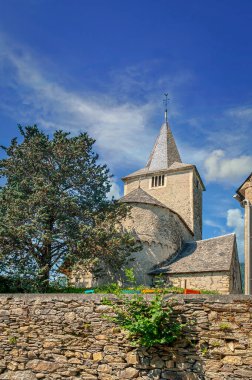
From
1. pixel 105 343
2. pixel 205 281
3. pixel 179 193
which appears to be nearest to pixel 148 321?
pixel 105 343

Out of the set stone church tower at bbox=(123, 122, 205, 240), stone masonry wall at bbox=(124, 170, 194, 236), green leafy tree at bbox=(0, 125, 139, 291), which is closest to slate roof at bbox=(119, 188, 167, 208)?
green leafy tree at bbox=(0, 125, 139, 291)

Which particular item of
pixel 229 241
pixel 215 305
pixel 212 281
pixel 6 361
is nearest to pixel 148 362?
pixel 215 305

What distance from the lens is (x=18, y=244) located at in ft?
69.2

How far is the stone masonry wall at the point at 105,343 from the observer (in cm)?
651

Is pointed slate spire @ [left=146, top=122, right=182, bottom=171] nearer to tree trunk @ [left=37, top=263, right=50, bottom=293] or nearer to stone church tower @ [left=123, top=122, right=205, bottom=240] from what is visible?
stone church tower @ [left=123, top=122, right=205, bottom=240]

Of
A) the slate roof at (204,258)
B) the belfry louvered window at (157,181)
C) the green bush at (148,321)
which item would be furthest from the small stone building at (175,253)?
the green bush at (148,321)

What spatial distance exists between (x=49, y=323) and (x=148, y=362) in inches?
97.9

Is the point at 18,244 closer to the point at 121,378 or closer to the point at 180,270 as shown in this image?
the point at 180,270

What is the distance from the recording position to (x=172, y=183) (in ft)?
130

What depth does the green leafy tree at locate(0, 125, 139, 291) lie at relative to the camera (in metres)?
20.6

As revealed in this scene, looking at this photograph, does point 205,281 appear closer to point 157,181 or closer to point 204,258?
point 204,258

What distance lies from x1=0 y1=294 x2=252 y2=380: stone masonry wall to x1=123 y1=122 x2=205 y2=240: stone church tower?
3010 cm

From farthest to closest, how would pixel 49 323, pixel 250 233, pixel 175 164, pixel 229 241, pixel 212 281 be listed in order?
pixel 175 164
pixel 229 241
pixel 212 281
pixel 250 233
pixel 49 323

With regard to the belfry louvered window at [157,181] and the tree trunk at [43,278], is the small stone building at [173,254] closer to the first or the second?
the tree trunk at [43,278]
